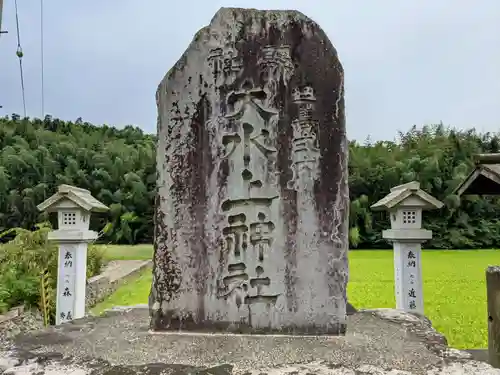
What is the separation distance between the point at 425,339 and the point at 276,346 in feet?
2.47

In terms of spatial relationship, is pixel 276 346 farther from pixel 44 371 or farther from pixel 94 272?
pixel 94 272

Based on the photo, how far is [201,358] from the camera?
2.01m

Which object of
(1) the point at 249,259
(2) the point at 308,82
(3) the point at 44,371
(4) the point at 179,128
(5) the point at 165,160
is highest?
(2) the point at 308,82

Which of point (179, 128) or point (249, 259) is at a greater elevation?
point (179, 128)

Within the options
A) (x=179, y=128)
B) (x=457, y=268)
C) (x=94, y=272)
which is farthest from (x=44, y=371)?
(x=457, y=268)

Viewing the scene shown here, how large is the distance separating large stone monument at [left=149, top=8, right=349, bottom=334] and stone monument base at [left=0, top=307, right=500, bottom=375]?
151 mm

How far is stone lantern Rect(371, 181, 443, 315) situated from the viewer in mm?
4770

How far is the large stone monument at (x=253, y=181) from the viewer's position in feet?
7.81

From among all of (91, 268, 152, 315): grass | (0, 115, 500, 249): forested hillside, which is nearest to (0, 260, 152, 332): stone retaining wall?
(91, 268, 152, 315): grass

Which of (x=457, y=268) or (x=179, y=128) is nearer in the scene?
(x=179, y=128)

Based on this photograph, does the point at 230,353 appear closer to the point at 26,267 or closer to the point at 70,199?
the point at 70,199

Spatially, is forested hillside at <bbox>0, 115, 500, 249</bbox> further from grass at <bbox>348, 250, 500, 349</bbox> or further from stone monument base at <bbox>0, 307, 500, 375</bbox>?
stone monument base at <bbox>0, 307, 500, 375</bbox>

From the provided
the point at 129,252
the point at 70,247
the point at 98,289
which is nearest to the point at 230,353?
the point at 70,247

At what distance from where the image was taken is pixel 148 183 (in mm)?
16141
